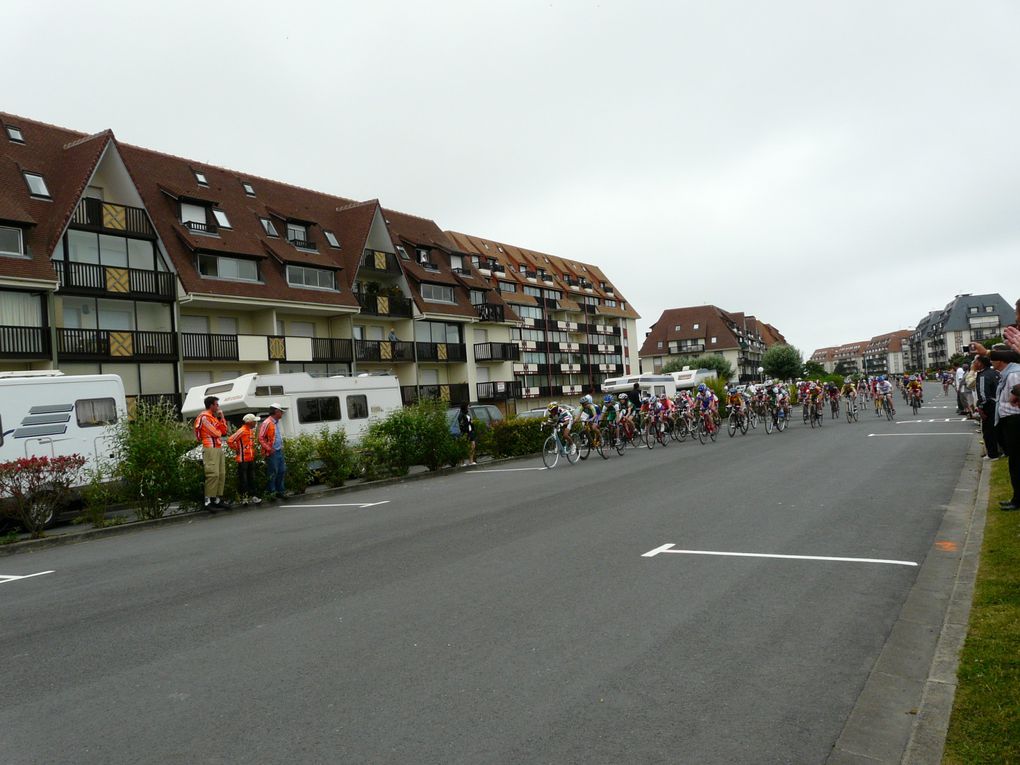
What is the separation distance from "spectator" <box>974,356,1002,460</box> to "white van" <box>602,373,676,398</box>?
21.8 meters

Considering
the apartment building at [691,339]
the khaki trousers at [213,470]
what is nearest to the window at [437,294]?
the khaki trousers at [213,470]

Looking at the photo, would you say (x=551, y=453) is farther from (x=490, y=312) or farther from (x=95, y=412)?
(x=490, y=312)

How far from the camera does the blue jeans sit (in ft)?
49.7

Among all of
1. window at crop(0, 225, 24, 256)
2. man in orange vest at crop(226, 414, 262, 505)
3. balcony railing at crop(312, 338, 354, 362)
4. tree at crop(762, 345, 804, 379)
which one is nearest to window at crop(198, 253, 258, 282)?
balcony railing at crop(312, 338, 354, 362)

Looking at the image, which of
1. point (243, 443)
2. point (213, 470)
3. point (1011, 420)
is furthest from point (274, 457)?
point (1011, 420)

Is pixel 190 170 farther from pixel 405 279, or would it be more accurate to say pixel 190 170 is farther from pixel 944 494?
pixel 944 494

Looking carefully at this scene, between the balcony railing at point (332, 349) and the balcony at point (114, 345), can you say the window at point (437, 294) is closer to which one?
the balcony railing at point (332, 349)

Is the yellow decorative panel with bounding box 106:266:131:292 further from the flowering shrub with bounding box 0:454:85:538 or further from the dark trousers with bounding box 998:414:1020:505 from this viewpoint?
the dark trousers with bounding box 998:414:1020:505

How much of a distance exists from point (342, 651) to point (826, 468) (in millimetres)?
11287

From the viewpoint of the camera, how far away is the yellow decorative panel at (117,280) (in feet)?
92.6

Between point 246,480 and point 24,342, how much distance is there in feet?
51.6

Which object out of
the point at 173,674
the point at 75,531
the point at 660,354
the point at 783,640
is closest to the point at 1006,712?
the point at 783,640

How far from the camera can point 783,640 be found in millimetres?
4809

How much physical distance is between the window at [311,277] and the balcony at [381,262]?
2.94 metres
